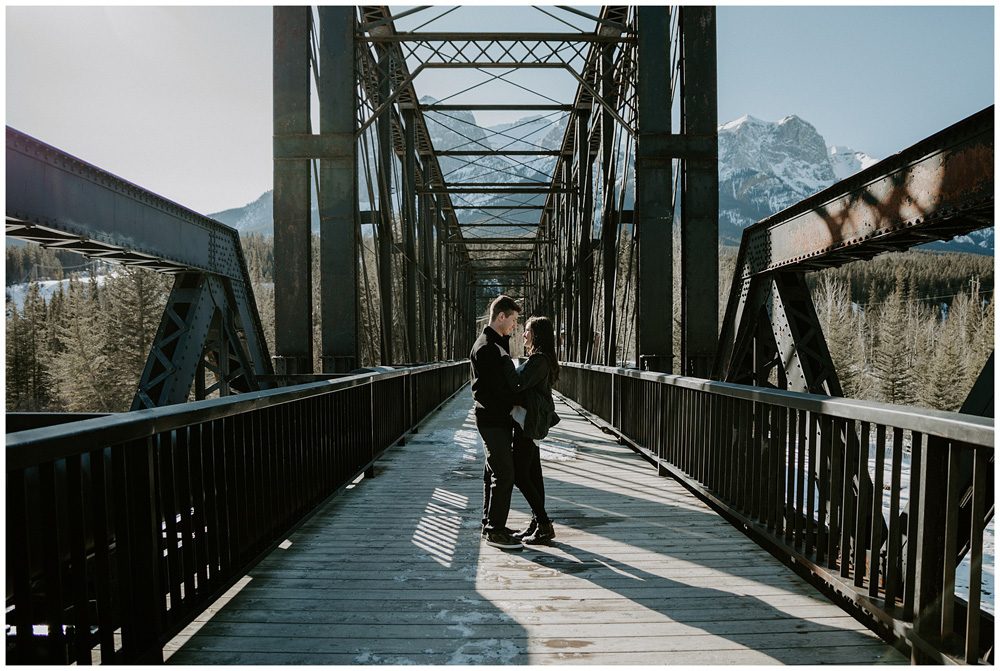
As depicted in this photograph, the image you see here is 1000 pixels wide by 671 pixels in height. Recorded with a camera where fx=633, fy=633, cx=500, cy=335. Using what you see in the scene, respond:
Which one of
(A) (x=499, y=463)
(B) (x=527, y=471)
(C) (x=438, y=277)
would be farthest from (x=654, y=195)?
(C) (x=438, y=277)

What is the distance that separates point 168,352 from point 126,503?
3.67 meters

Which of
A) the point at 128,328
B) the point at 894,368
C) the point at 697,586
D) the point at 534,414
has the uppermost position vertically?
the point at 128,328

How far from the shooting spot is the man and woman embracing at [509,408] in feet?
14.5

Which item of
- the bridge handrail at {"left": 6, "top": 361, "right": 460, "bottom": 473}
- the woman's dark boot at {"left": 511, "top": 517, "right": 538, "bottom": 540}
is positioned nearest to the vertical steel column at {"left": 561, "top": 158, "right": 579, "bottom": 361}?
the woman's dark boot at {"left": 511, "top": 517, "right": 538, "bottom": 540}

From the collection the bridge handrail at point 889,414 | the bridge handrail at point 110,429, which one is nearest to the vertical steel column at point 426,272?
the bridge handrail at point 889,414

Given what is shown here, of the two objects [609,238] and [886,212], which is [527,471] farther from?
[609,238]

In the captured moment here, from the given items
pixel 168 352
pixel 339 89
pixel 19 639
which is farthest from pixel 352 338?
pixel 19 639

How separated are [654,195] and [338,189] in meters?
4.17

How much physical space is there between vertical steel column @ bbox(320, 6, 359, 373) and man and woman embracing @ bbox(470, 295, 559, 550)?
415 centimetres

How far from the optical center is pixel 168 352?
5895mm

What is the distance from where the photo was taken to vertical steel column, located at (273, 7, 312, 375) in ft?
25.5

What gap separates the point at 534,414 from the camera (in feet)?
14.6

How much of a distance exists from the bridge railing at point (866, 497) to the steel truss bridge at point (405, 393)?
14 mm

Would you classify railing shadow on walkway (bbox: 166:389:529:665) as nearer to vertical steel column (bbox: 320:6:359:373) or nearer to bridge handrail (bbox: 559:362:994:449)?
bridge handrail (bbox: 559:362:994:449)
